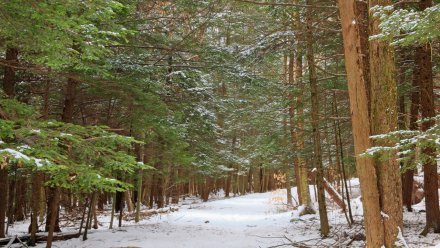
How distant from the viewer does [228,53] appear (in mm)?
12172

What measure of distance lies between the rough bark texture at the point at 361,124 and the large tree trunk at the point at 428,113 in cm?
363

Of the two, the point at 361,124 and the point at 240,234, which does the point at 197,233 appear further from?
the point at 361,124

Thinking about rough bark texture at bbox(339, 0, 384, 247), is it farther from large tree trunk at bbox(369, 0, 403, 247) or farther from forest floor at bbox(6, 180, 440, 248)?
forest floor at bbox(6, 180, 440, 248)

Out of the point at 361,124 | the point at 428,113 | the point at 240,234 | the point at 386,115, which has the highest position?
the point at 428,113

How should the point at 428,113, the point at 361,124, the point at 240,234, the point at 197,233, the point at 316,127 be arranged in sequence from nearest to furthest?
the point at 361,124, the point at 428,113, the point at 316,127, the point at 240,234, the point at 197,233

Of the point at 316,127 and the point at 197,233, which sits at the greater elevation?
the point at 316,127

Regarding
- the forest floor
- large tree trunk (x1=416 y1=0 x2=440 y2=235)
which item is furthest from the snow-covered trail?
large tree trunk (x1=416 y1=0 x2=440 y2=235)

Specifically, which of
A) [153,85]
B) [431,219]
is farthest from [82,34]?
[431,219]

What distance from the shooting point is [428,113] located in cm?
919

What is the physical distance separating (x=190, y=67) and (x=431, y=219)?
845cm

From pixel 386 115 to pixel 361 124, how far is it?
18.7 inches

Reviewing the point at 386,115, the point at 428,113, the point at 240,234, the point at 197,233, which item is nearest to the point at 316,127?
the point at 428,113

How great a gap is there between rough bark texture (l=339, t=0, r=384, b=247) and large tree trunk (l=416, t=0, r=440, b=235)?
3.63m

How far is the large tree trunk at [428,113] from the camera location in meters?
9.05
